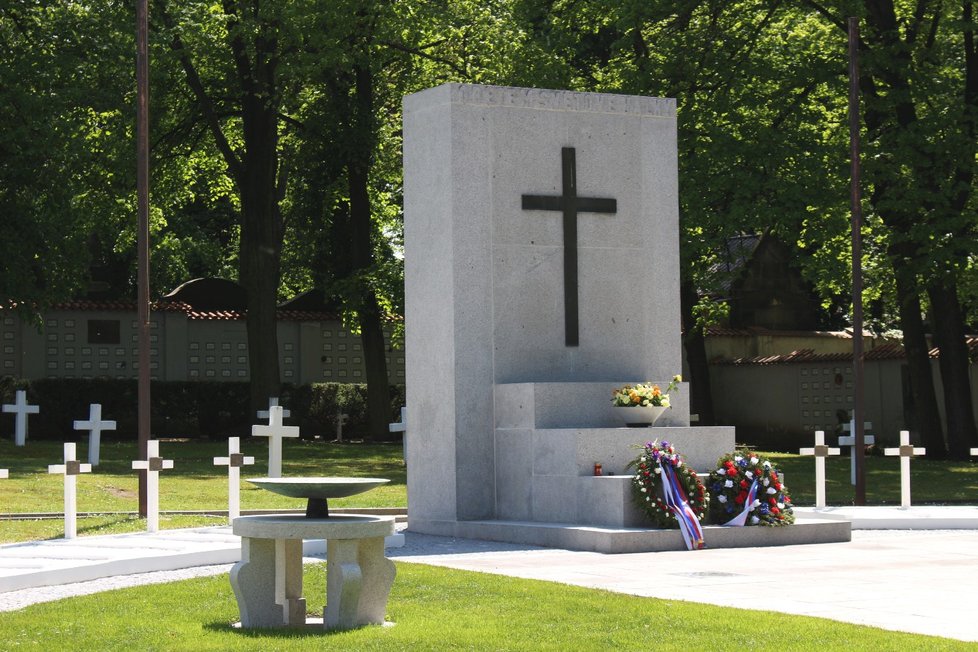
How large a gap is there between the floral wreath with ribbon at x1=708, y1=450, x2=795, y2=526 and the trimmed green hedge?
20.3 metres

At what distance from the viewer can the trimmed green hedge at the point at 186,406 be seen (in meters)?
36.6

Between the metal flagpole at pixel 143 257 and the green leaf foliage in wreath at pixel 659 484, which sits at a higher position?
the metal flagpole at pixel 143 257

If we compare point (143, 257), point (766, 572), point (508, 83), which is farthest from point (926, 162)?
point (766, 572)

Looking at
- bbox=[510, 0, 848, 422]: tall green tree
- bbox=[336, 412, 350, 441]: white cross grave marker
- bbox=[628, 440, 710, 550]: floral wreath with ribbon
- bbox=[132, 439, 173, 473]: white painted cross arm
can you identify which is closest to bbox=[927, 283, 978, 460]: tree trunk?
bbox=[510, 0, 848, 422]: tall green tree

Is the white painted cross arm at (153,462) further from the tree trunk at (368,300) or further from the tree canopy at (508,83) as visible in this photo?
the tree trunk at (368,300)

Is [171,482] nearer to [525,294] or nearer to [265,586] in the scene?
[525,294]

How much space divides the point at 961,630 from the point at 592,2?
83.9ft

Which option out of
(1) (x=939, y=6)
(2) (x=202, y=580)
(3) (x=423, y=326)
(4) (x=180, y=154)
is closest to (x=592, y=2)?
(1) (x=939, y=6)

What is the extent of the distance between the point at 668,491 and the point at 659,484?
0.42ft

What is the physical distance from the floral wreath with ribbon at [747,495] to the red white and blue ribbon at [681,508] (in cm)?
46

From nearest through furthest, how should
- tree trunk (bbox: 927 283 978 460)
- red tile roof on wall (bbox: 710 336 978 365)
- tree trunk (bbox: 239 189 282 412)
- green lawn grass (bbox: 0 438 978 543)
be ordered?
green lawn grass (bbox: 0 438 978 543), tree trunk (bbox: 927 283 978 460), tree trunk (bbox: 239 189 282 412), red tile roof on wall (bbox: 710 336 978 365)

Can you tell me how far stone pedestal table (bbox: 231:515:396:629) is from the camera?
10734 mm

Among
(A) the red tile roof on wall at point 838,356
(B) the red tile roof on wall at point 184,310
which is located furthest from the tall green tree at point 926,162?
(B) the red tile roof on wall at point 184,310

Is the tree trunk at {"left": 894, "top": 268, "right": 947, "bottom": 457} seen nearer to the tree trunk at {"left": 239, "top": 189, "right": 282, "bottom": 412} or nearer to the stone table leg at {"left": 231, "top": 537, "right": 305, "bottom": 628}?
the tree trunk at {"left": 239, "top": 189, "right": 282, "bottom": 412}
